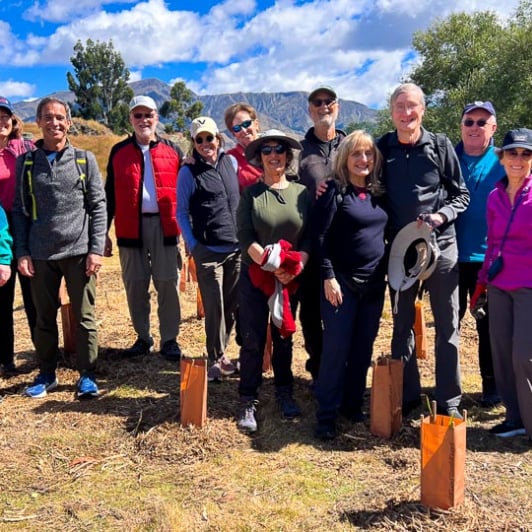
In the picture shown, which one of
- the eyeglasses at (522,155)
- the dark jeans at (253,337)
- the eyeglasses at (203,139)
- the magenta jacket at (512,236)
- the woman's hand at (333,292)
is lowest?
the dark jeans at (253,337)

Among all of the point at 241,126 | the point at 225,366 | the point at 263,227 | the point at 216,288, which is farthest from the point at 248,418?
the point at 241,126

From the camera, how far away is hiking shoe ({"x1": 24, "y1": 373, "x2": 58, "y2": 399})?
5.25 metres

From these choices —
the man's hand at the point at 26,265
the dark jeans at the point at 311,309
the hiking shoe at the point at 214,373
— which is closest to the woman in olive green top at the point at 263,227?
the dark jeans at the point at 311,309

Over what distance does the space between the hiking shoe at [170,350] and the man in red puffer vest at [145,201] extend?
609 mm

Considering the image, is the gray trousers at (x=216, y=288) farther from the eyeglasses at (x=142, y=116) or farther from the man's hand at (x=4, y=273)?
the man's hand at (x=4, y=273)

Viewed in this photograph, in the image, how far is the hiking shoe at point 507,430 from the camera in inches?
168

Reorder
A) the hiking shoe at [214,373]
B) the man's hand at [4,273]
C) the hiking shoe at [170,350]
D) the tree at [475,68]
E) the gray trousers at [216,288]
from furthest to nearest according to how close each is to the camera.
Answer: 1. the tree at [475,68]
2. the hiking shoe at [170,350]
3. the hiking shoe at [214,373]
4. the gray trousers at [216,288]
5. the man's hand at [4,273]

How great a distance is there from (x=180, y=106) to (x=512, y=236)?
2622 inches

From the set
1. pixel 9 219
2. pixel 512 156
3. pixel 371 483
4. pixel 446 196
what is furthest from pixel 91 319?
pixel 512 156

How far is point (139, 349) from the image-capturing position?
20.9 feet

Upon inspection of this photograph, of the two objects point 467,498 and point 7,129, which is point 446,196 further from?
point 7,129

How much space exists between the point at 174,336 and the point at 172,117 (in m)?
64.1

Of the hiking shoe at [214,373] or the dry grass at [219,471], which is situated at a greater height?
the hiking shoe at [214,373]

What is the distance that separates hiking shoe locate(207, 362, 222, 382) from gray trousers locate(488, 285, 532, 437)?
2568mm
